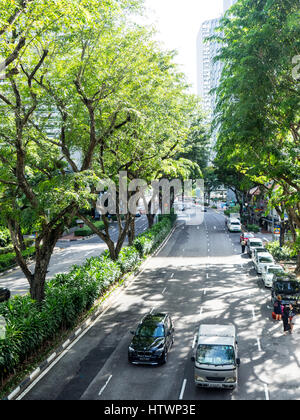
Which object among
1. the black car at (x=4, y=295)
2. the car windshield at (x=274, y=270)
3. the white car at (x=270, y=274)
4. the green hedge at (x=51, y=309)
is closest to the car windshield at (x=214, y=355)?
the green hedge at (x=51, y=309)

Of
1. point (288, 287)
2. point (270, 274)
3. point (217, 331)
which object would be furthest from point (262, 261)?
point (217, 331)

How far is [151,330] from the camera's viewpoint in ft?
50.4

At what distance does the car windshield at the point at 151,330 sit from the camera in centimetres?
1512

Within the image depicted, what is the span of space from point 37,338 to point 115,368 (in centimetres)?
298

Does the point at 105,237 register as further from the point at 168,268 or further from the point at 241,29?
the point at 241,29

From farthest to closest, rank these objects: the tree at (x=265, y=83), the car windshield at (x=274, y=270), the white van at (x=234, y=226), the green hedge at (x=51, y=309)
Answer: the white van at (x=234, y=226) → the car windshield at (x=274, y=270) → the tree at (x=265, y=83) → the green hedge at (x=51, y=309)

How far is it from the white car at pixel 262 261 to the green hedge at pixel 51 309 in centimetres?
1009

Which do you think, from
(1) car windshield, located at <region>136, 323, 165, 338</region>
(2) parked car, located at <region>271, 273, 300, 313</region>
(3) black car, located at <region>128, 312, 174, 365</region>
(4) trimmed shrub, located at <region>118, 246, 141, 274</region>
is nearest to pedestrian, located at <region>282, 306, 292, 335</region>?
(2) parked car, located at <region>271, 273, 300, 313</region>

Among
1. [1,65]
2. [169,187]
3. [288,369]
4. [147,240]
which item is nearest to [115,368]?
[288,369]

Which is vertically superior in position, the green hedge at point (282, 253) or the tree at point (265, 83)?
the tree at point (265, 83)

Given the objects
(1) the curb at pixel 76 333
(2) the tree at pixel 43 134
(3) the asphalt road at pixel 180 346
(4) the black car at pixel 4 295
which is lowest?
(3) the asphalt road at pixel 180 346

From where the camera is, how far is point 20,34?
1248cm

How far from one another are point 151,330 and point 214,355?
3.14m

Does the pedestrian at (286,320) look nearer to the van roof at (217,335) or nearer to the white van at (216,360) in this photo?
the van roof at (217,335)
